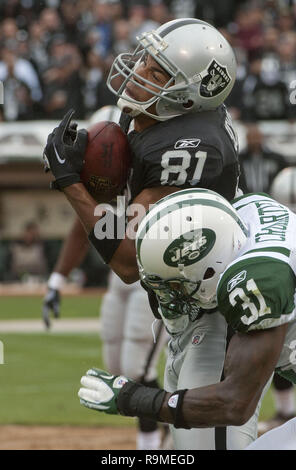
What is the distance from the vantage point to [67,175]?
3691 mm

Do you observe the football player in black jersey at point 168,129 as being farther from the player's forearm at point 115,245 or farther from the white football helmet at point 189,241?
the white football helmet at point 189,241

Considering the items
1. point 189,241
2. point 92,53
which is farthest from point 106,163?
point 92,53

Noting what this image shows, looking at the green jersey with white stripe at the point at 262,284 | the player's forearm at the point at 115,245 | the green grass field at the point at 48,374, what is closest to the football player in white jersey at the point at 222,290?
the green jersey with white stripe at the point at 262,284

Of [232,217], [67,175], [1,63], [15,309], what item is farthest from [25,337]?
[232,217]

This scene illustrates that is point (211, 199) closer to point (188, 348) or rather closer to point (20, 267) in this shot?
point (188, 348)

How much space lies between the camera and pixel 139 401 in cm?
293

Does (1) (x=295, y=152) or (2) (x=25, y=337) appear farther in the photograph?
(1) (x=295, y=152)

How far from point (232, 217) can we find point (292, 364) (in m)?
0.57

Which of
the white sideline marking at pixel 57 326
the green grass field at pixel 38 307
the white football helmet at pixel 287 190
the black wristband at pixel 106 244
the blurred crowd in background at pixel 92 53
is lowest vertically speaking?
the green grass field at pixel 38 307

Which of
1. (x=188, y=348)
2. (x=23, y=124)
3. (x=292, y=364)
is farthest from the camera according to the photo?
(x=23, y=124)

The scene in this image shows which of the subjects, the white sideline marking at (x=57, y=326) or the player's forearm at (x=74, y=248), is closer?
the player's forearm at (x=74, y=248)

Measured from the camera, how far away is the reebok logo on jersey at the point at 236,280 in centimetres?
283

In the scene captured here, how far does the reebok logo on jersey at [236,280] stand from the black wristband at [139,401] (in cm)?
41

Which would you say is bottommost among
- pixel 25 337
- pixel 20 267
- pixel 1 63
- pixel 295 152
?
pixel 20 267
